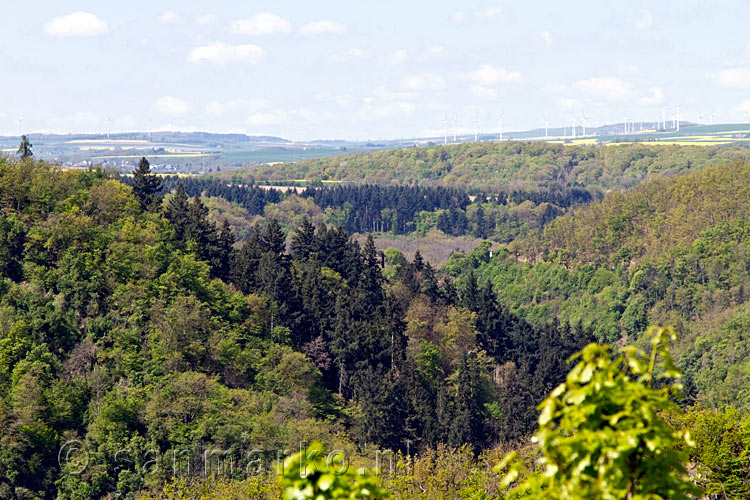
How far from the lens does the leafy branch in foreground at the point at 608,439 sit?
11266 millimetres

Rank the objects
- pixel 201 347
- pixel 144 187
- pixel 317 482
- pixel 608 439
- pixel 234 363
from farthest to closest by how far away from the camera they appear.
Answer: pixel 144 187 < pixel 234 363 < pixel 201 347 < pixel 317 482 < pixel 608 439

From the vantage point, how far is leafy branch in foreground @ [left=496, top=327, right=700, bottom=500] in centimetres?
1127

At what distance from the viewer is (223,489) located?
5866 cm

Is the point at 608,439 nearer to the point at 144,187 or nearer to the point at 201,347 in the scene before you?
the point at 201,347

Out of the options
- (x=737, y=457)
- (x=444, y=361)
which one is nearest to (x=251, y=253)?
(x=444, y=361)

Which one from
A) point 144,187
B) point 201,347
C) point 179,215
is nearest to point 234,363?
Answer: point 201,347

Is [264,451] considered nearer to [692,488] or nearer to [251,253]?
[251,253]

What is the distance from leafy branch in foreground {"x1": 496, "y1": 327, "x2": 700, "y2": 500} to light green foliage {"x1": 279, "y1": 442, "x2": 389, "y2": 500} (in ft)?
6.12

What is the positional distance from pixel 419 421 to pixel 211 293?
2729 cm

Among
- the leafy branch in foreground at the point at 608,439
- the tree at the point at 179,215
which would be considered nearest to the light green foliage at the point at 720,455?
the leafy branch in foreground at the point at 608,439

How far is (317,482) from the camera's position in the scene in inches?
475

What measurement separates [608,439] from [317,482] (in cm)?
349

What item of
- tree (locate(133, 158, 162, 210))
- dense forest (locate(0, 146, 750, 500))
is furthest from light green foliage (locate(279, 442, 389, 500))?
tree (locate(133, 158, 162, 210))

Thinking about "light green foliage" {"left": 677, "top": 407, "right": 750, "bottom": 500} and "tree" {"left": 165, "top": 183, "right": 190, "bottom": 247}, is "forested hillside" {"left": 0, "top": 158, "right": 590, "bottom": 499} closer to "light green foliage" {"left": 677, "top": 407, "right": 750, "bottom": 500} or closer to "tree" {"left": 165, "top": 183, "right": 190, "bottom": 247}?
"tree" {"left": 165, "top": 183, "right": 190, "bottom": 247}
